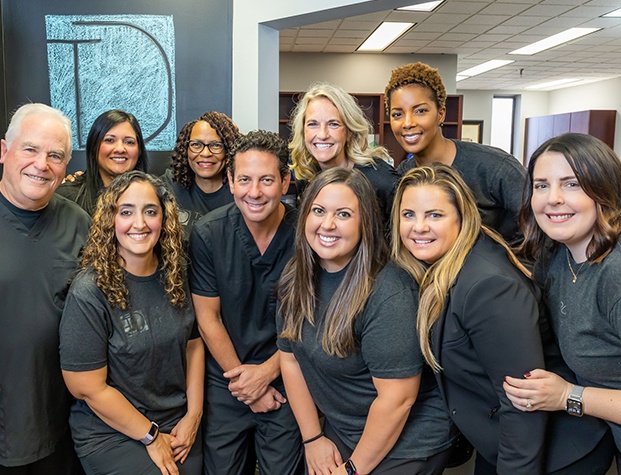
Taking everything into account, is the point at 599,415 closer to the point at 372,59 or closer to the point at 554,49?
the point at 372,59

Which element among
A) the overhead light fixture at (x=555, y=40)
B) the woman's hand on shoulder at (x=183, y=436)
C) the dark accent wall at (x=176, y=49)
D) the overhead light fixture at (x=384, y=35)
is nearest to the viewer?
the woman's hand on shoulder at (x=183, y=436)

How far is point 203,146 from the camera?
2412 mm

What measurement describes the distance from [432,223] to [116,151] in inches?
58.9

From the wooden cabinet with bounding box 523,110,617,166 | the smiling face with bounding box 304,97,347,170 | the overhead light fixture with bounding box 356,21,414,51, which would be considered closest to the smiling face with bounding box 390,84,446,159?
the smiling face with bounding box 304,97,347,170

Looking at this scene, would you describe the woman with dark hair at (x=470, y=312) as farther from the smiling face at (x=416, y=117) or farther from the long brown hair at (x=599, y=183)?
the smiling face at (x=416, y=117)

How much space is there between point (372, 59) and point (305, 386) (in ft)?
22.7

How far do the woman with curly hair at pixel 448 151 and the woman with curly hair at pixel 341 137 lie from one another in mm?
158

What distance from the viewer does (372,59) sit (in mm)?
7812

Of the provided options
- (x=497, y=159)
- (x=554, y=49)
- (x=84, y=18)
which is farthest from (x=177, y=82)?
(x=554, y=49)

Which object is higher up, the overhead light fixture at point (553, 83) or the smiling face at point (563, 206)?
the overhead light fixture at point (553, 83)

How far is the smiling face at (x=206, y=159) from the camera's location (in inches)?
94.3

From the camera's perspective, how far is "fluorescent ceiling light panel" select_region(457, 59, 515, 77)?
28.8ft

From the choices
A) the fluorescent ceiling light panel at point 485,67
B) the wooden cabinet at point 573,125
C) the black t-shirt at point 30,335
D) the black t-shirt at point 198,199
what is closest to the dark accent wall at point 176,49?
the black t-shirt at point 198,199

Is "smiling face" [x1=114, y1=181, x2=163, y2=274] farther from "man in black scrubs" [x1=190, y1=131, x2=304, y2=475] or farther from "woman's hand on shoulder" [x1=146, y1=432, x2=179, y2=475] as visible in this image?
"woman's hand on shoulder" [x1=146, y1=432, x2=179, y2=475]
